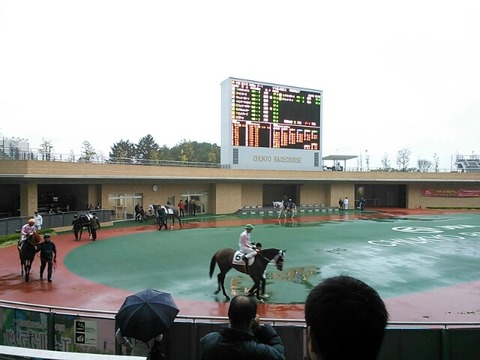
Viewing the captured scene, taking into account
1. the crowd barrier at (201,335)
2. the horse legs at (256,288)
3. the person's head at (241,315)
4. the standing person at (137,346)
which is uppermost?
the person's head at (241,315)

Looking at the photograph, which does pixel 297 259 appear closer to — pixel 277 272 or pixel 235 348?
pixel 277 272

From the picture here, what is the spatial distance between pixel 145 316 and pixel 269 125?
28434 mm

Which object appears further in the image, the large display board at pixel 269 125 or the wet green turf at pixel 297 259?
the large display board at pixel 269 125

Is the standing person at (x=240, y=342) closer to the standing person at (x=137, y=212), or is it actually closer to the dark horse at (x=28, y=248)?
the dark horse at (x=28, y=248)

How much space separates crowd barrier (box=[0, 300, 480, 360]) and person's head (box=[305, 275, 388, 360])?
13.4ft

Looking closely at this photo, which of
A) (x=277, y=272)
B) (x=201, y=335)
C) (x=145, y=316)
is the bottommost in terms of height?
(x=277, y=272)

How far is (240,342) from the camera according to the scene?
10.1 feet

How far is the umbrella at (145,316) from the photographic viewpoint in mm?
4535

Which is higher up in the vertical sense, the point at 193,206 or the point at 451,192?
the point at 451,192

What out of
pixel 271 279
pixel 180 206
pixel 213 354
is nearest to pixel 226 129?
pixel 180 206

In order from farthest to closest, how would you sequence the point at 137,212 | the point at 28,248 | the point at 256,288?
the point at 137,212, the point at 28,248, the point at 256,288

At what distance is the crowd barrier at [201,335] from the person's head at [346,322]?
409 cm

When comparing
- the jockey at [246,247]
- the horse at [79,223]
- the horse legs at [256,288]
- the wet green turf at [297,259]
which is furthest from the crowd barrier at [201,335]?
the horse at [79,223]

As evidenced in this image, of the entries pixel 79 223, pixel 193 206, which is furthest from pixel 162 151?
pixel 79 223
